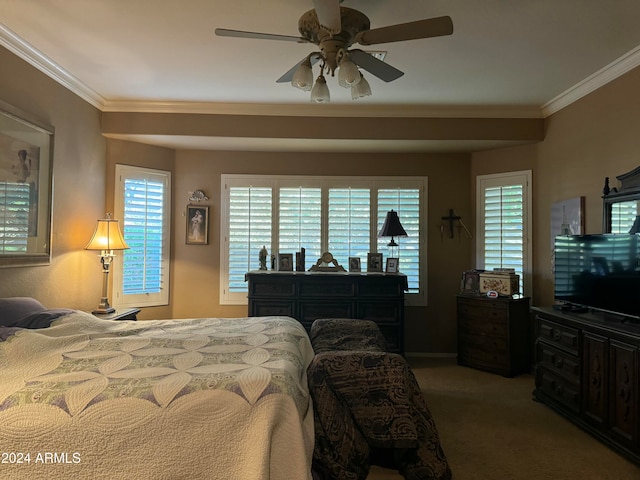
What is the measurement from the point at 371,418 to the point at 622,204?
2595 millimetres

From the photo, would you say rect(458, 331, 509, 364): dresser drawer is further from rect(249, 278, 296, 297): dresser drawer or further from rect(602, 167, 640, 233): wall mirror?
rect(249, 278, 296, 297): dresser drawer

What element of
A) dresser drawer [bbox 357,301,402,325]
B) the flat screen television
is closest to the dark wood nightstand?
dresser drawer [bbox 357,301,402,325]

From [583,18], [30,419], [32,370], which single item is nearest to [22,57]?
[32,370]

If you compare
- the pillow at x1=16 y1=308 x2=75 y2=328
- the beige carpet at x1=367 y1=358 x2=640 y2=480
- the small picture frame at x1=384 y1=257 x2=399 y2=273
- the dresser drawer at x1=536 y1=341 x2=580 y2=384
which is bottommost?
the beige carpet at x1=367 y1=358 x2=640 y2=480

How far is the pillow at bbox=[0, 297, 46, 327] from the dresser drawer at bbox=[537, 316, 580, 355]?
3782 mm

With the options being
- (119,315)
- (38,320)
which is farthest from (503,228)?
(38,320)

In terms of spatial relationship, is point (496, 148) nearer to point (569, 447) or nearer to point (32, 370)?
point (569, 447)

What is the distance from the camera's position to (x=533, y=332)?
440 centimetres

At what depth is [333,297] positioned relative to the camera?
4426mm

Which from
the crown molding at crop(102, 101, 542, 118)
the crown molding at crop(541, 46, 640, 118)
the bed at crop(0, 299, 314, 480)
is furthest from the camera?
the crown molding at crop(102, 101, 542, 118)

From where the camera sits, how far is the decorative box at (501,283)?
4.28 m

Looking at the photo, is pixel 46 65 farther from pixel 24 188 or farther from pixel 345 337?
pixel 345 337

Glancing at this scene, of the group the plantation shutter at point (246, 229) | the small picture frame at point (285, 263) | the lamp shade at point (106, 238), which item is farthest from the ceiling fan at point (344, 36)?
the plantation shutter at point (246, 229)

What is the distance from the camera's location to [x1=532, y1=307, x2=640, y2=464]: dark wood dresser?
2570mm
